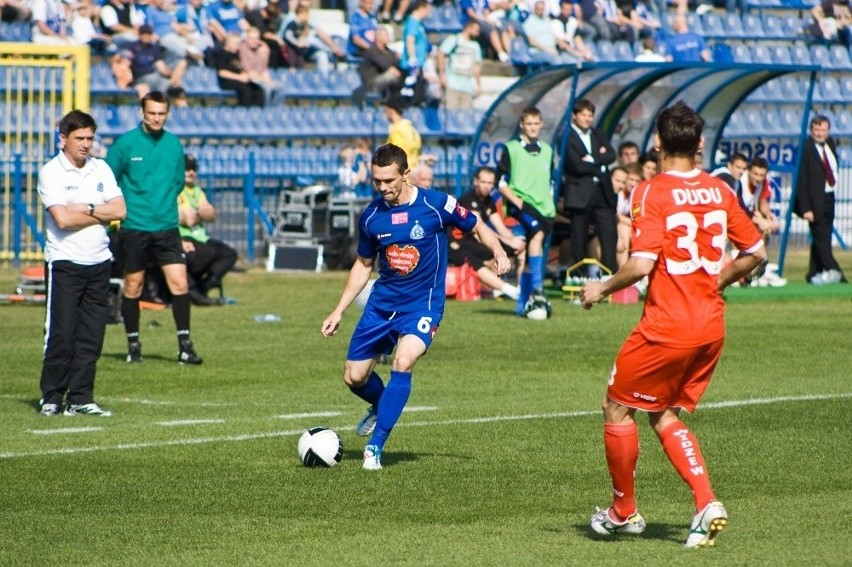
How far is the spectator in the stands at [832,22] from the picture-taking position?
34.4m

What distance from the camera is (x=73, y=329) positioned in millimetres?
11227

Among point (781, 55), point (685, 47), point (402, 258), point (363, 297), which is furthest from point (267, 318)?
point (781, 55)

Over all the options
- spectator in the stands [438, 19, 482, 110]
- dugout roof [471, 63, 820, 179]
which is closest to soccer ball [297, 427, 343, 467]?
dugout roof [471, 63, 820, 179]

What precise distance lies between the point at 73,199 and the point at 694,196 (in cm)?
549

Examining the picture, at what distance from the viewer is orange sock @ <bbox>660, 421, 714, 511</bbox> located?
6945 millimetres

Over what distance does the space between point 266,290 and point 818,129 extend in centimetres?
756

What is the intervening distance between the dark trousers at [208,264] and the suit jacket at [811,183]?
297 inches

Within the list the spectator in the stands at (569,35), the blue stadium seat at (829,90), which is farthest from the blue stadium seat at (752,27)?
the spectator in the stands at (569,35)

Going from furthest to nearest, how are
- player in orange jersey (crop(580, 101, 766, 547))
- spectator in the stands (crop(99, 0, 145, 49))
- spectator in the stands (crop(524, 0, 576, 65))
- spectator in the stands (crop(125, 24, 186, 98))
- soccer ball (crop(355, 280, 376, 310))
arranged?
1. spectator in the stands (crop(524, 0, 576, 65))
2. spectator in the stands (crop(99, 0, 145, 49))
3. spectator in the stands (crop(125, 24, 186, 98))
4. soccer ball (crop(355, 280, 376, 310))
5. player in orange jersey (crop(580, 101, 766, 547))

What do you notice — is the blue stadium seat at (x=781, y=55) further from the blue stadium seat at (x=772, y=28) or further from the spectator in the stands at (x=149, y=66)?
the spectator in the stands at (x=149, y=66)

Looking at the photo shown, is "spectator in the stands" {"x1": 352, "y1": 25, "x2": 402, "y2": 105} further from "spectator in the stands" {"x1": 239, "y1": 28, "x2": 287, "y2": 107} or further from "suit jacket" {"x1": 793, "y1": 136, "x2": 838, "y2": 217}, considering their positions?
"suit jacket" {"x1": 793, "y1": 136, "x2": 838, "y2": 217}

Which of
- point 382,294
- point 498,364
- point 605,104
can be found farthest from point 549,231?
point 382,294

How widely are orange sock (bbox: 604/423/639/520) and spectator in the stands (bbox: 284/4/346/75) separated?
21722 millimetres

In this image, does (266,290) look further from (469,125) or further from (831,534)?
(831,534)
